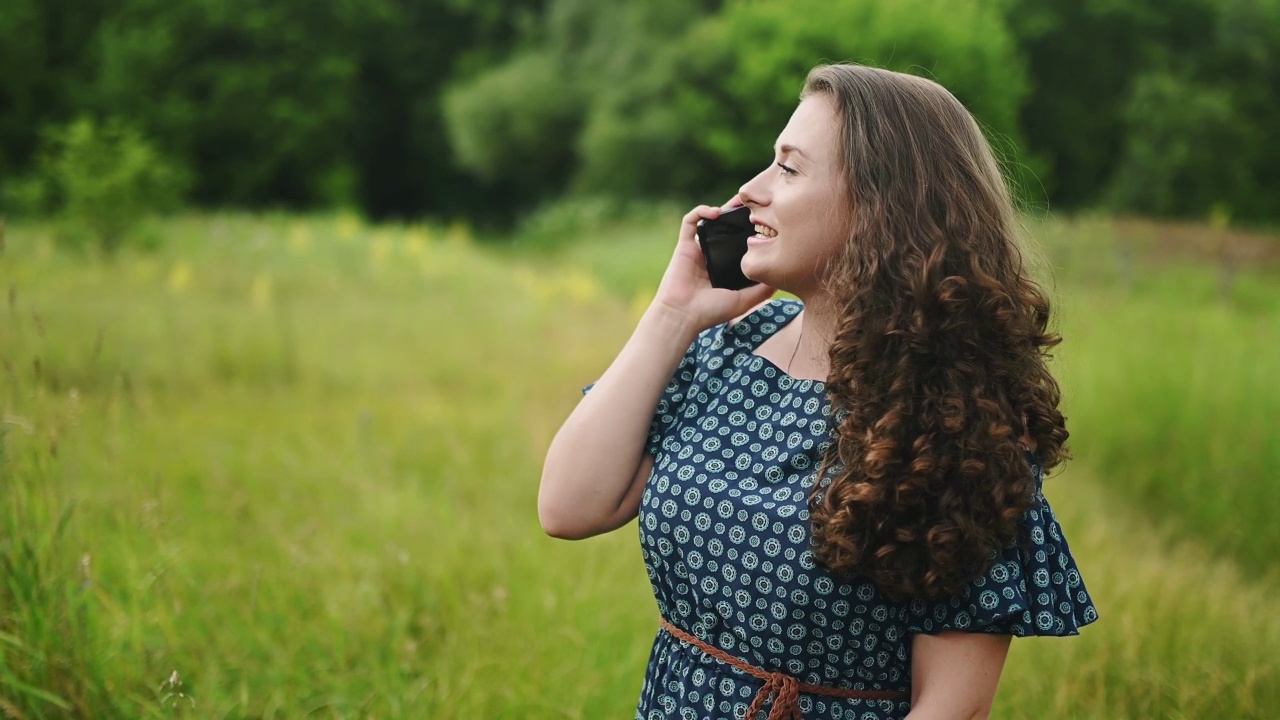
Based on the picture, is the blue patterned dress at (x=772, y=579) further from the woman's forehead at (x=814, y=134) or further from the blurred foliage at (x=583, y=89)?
the blurred foliage at (x=583, y=89)

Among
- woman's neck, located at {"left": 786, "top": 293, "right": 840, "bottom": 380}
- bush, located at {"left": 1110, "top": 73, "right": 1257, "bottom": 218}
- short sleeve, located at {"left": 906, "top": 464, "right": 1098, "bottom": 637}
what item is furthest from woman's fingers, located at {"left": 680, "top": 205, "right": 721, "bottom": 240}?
bush, located at {"left": 1110, "top": 73, "right": 1257, "bottom": 218}

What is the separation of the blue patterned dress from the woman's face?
181 millimetres

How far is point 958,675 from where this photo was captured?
1398 millimetres

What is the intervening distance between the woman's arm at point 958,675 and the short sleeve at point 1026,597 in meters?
0.02

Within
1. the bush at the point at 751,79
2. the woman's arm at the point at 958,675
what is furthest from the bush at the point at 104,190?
→ the woman's arm at the point at 958,675

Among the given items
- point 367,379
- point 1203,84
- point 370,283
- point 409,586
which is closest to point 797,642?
point 409,586

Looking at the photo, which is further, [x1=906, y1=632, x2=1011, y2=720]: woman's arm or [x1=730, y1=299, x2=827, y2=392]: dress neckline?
[x1=730, y1=299, x2=827, y2=392]: dress neckline

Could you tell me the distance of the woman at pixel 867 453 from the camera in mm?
1368

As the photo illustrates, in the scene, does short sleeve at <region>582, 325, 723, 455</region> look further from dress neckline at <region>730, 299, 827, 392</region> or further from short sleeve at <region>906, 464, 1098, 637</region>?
short sleeve at <region>906, 464, 1098, 637</region>

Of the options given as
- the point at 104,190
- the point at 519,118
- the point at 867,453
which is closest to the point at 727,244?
the point at 867,453

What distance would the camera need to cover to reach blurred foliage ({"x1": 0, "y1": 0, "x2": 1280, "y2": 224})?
20.5m

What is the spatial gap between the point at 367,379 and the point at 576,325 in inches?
93.9

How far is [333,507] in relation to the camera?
4.35 m

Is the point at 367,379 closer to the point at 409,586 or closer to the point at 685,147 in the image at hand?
the point at 409,586
